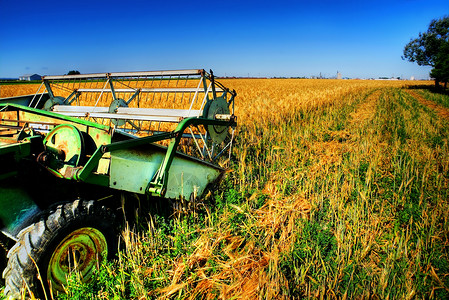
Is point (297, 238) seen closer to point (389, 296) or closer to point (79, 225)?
point (389, 296)

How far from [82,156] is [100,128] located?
285 millimetres

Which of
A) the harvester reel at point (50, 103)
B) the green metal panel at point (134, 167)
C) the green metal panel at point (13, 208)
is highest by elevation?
the harvester reel at point (50, 103)

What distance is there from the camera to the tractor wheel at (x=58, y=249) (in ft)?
5.69

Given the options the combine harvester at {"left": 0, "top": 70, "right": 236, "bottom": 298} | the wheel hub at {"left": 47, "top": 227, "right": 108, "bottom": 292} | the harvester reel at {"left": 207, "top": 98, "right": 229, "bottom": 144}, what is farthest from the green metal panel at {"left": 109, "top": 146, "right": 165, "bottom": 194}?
the harvester reel at {"left": 207, "top": 98, "right": 229, "bottom": 144}

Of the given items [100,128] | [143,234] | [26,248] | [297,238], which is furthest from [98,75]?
[297,238]

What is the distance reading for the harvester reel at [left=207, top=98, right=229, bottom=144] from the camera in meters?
3.92

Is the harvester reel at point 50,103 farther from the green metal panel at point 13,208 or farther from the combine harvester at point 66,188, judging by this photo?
the green metal panel at point 13,208

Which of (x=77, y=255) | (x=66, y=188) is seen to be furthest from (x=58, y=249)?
(x=66, y=188)

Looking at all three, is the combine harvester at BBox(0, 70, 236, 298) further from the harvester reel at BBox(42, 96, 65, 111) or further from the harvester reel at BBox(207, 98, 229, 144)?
the harvester reel at BBox(42, 96, 65, 111)

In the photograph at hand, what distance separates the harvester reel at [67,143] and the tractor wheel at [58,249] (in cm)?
38

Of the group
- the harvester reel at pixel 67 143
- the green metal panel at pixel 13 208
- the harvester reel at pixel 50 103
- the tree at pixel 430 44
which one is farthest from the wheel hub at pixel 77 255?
the tree at pixel 430 44

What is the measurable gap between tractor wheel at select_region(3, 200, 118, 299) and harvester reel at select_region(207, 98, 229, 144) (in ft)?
6.74

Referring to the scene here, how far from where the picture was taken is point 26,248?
172cm

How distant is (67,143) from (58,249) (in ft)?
2.69
